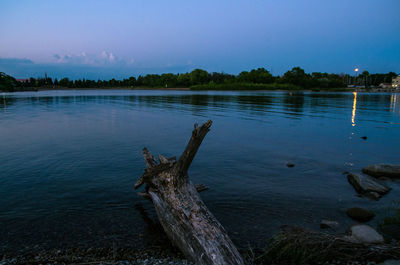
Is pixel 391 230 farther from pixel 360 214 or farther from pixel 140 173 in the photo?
pixel 140 173

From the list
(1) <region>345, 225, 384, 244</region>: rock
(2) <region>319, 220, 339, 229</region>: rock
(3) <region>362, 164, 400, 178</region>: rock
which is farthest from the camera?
(3) <region>362, 164, 400, 178</region>: rock

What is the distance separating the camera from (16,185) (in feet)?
35.8

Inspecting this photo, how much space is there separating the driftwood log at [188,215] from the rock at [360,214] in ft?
16.5

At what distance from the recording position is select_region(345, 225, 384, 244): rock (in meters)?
6.59

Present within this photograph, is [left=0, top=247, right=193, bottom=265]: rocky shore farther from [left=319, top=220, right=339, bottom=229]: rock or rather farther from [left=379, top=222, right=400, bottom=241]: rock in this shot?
[left=379, top=222, right=400, bottom=241]: rock

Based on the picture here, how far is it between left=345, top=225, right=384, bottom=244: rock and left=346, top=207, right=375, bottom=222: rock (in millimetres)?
1354

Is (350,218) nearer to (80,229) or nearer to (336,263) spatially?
(336,263)

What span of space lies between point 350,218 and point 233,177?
5.14 metres

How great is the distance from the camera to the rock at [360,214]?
27.4 ft

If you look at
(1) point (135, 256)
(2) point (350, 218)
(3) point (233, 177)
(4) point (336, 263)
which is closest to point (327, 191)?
(2) point (350, 218)

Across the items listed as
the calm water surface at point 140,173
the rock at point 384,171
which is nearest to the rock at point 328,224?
the calm water surface at point 140,173

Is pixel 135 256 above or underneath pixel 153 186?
underneath

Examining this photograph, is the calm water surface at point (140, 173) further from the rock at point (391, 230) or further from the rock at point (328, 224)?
the rock at point (391, 230)

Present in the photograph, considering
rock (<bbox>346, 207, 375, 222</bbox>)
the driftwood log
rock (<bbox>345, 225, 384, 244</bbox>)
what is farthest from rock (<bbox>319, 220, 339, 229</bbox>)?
the driftwood log
